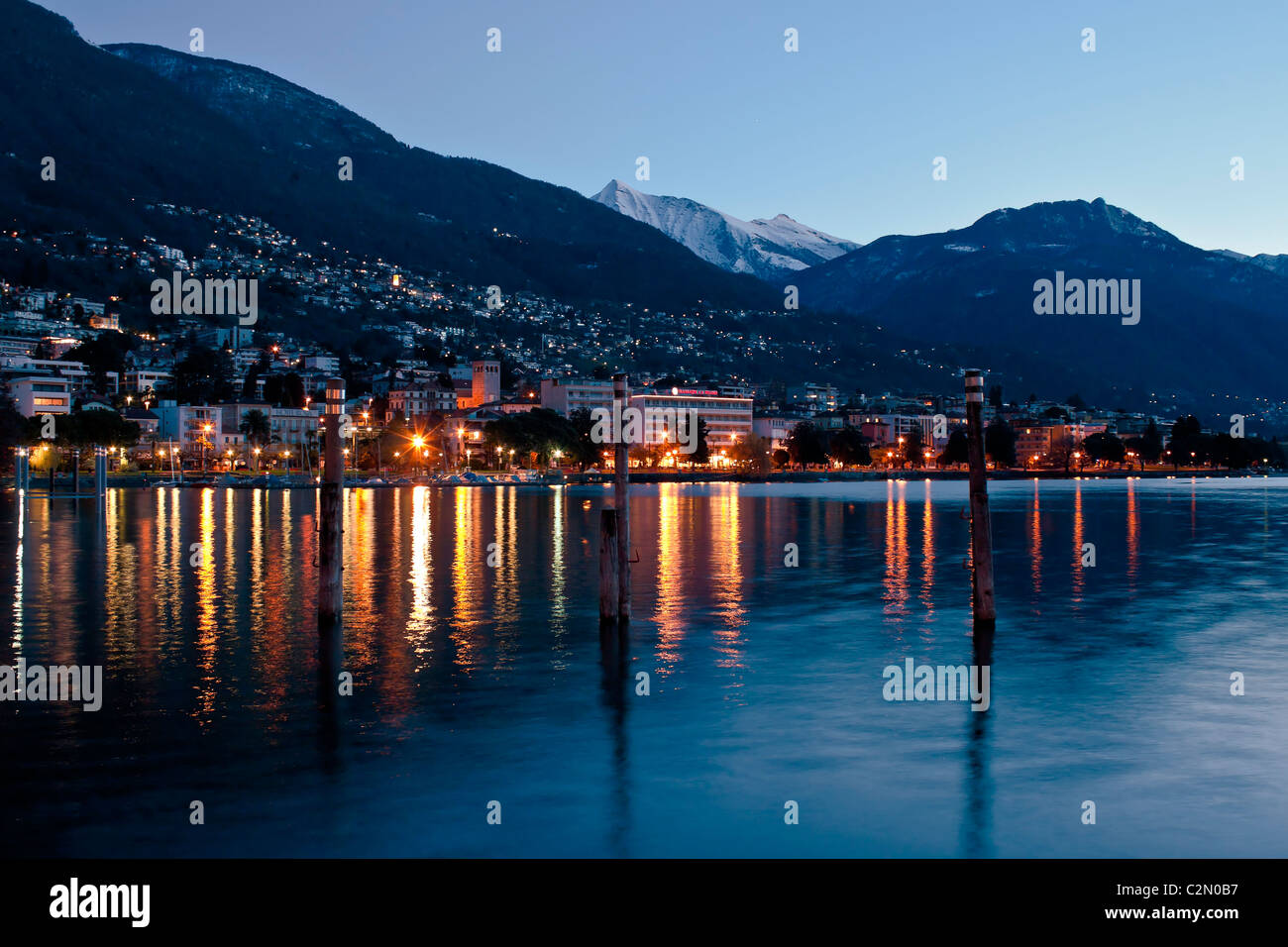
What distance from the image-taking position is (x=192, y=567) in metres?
37.3

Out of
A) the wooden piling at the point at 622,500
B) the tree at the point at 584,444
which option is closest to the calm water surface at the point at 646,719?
the wooden piling at the point at 622,500

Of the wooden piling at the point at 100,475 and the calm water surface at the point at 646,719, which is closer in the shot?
the calm water surface at the point at 646,719

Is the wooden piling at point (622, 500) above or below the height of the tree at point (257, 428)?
below

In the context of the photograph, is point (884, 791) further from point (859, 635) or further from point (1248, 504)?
point (1248, 504)

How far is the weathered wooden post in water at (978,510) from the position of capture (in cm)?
2231

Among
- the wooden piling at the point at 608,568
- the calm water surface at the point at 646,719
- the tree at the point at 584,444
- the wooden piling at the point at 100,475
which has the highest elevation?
the tree at the point at 584,444

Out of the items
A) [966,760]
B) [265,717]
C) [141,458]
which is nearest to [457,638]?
[265,717]

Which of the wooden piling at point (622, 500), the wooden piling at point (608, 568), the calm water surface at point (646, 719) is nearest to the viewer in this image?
the calm water surface at point (646, 719)

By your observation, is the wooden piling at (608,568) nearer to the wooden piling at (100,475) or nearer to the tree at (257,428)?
the wooden piling at (100,475)

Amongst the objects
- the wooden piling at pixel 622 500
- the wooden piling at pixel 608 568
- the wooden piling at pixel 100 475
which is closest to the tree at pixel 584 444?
the wooden piling at pixel 100 475

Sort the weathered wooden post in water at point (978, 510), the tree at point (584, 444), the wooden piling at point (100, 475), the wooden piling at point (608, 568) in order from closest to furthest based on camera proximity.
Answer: the wooden piling at point (608, 568) → the weathered wooden post in water at point (978, 510) → the wooden piling at point (100, 475) → the tree at point (584, 444)

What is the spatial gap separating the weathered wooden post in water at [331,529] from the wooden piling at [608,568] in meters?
5.00

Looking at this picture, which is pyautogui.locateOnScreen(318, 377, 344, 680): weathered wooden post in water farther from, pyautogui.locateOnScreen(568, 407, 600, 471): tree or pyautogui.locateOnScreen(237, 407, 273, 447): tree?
pyautogui.locateOnScreen(237, 407, 273, 447): tree

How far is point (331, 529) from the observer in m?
22.2
